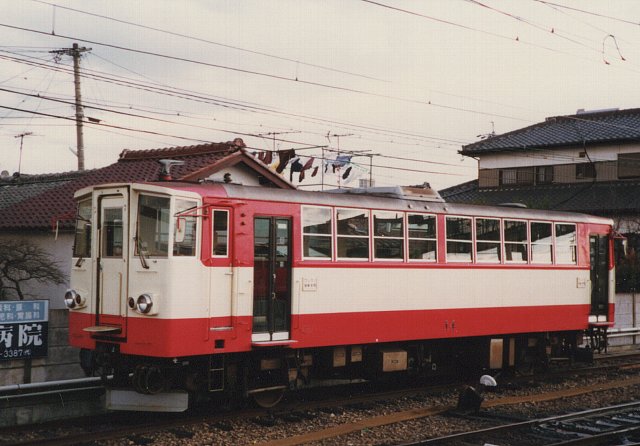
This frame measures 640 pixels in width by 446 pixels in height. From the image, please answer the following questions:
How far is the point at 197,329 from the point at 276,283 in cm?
152

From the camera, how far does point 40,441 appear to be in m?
9.86

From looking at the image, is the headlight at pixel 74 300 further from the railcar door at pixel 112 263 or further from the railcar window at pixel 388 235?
the railcar window at pixel 388 235

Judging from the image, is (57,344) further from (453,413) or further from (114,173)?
(114,173)

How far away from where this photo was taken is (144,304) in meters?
10.6

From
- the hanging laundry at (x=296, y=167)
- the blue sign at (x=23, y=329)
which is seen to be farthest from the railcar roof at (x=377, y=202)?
the hanging laundry at (x=296, y=167)

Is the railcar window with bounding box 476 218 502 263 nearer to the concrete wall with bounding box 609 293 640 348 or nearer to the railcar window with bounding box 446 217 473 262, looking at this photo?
the railcar window with bounding box 446 217 473 262

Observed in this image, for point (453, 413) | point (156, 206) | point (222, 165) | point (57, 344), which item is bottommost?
point (453, 413)

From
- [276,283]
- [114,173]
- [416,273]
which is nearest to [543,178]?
[114,173]

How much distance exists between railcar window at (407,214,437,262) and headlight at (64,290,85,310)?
17.3 feet

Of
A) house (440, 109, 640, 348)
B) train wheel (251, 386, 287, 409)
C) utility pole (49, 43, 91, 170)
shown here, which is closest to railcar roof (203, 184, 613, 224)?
train wheel (251, 386, 287, 409)

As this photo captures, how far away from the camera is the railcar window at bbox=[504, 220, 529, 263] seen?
15.5 meters

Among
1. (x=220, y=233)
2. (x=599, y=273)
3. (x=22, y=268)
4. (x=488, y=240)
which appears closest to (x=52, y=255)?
(x=22, y=268)

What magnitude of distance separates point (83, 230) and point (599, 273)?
10.9 m

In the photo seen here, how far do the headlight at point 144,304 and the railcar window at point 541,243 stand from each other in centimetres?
820
